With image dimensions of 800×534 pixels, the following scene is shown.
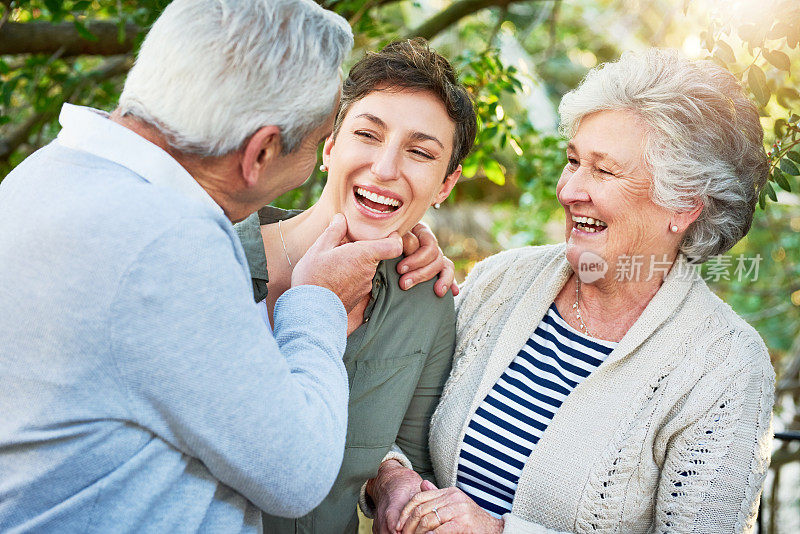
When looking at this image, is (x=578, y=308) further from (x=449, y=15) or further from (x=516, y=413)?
(x=449, y=15)

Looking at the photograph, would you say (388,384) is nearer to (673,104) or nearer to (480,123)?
(673,104)

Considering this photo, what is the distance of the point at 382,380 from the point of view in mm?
2043

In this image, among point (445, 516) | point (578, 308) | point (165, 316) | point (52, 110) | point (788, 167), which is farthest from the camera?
point (52, 110)

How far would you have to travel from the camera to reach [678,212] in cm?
210

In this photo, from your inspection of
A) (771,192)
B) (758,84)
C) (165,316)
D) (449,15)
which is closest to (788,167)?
(771,192)

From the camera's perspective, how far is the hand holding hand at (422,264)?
7.00ft

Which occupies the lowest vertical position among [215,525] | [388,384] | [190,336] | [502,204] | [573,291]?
[502,204]

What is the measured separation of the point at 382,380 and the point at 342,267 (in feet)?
1.86

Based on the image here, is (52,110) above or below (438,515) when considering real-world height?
below

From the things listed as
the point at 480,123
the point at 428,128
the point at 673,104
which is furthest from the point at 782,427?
the point at 428,128

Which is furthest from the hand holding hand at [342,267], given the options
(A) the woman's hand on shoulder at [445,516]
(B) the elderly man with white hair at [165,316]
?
(A) the woman's hand on shoulder at [445,516]

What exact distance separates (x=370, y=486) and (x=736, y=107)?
1.57 metres

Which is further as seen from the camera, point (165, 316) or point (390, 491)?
point (390, 491)

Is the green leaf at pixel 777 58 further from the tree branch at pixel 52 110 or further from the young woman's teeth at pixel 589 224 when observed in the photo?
the tree branch at pixel 52 110
